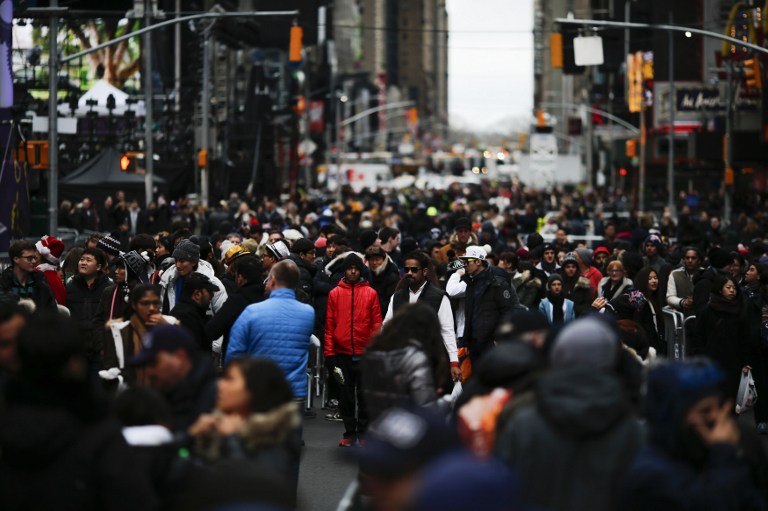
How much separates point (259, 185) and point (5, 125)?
92.4ft

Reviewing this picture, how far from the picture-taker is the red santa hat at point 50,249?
1463cm

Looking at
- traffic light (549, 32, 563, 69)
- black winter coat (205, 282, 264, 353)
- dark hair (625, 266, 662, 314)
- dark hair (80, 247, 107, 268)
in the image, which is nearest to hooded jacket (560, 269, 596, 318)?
dark hair (625, 266, 662, 314)

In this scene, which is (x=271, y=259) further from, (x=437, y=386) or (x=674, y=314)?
(x=437, y=386)

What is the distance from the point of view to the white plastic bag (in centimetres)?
1427

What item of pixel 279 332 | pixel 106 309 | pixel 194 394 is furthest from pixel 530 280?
pixel 194 394

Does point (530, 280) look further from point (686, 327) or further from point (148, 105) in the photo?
point (148, 105)

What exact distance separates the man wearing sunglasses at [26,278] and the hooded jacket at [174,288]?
3.29ft

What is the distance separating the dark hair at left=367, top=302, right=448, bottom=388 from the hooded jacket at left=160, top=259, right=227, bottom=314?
10.5ft

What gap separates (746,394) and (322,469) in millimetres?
4203

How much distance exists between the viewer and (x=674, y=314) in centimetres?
1659

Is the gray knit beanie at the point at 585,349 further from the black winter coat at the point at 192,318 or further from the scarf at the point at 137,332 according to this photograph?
the black winter coat at the point at 192,318

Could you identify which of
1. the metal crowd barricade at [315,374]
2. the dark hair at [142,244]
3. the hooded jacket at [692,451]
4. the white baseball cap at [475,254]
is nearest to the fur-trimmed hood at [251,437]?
the hooded jacket at [692,451]

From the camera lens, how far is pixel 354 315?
1344 centimetres

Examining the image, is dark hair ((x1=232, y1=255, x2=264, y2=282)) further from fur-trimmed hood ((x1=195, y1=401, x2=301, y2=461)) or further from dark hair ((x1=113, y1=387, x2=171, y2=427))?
fur-trimmed hood ((x1=195, y1=401, x2=301, y2=461))
